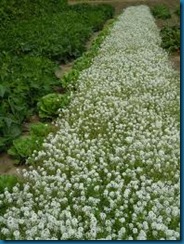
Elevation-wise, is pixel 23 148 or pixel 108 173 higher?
pixel 108 173

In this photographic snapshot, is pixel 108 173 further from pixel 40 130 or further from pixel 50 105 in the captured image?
pixel 50 105

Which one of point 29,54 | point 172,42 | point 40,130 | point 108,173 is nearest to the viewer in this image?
point 108,173

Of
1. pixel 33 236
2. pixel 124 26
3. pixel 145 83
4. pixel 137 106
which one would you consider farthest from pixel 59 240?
pixel 124 26

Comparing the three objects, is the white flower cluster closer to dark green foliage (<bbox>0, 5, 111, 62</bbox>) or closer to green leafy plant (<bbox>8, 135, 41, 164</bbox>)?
green leafy plant (<bbox>8, 135, 41, 164</bbox>)

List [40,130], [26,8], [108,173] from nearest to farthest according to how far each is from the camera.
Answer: [108,173]
[40,130]
[26,8]

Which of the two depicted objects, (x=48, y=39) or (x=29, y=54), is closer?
(x=29, y=54)

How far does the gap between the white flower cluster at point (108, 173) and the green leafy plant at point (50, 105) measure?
0.25m

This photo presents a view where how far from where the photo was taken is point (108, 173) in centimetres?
739

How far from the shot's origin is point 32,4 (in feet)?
98.2

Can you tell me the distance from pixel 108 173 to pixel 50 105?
151 inches

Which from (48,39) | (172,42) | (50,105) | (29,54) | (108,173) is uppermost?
(108,173)

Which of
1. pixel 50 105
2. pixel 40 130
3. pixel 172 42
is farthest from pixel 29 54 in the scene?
pixel 40 130

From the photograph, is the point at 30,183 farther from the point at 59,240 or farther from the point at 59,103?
the point at 59,103

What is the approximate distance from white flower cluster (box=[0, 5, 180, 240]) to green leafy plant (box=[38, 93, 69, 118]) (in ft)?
Answer: 0.82
